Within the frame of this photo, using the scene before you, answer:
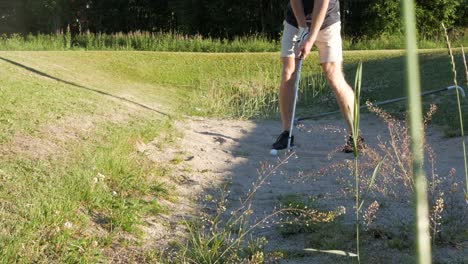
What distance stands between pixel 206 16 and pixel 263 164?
21.4 metres

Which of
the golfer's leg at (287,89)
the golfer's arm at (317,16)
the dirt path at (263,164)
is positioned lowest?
the dirt path at (263,164)

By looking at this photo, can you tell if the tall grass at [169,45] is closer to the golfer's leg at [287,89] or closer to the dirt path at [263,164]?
the dirt path at [263,164]

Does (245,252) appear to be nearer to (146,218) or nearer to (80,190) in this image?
(146,218)

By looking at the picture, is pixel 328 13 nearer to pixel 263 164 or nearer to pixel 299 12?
pixel 299 12

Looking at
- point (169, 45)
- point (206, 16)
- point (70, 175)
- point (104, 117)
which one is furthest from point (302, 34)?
point (206, 16)

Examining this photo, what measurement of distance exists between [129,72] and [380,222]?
791 centimetres

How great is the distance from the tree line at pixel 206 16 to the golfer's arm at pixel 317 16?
15.9 m

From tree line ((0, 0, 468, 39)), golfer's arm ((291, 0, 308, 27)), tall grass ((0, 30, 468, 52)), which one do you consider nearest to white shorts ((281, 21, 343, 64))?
golfer's arm ((291, 0, 308, 27))

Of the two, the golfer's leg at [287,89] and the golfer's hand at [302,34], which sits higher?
the golfer's hand at [302,34]

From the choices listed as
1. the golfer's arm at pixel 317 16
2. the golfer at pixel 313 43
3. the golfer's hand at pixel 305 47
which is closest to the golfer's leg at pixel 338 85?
the golfer at pixel 313 43

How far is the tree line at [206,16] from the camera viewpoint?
21.5 metres

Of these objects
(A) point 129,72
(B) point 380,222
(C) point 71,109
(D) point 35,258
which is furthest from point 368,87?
(D) point 35,258

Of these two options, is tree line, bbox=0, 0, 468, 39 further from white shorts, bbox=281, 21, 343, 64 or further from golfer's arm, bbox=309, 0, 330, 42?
golfer's arm, bbox=309, 0, 330, 42

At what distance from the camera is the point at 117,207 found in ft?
10.8
